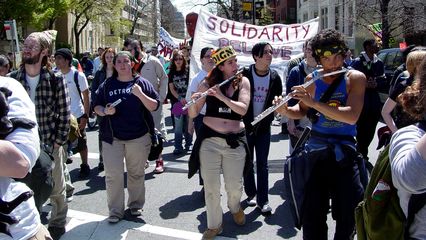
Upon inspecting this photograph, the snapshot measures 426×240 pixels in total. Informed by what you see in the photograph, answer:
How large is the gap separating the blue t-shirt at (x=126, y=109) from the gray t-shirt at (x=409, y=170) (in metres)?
3.43

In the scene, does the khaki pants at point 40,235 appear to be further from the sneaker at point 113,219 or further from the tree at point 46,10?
the tree at point 46,10

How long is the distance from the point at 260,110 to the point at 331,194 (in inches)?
77.0

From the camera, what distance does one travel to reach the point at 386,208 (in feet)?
6.49

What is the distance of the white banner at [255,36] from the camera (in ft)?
28.6

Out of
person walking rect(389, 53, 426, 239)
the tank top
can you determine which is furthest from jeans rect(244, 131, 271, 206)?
person walking rect(389, 53, 426, 239)

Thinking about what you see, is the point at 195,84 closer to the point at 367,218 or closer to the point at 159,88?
the point at 159,88

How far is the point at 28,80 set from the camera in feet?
14.7

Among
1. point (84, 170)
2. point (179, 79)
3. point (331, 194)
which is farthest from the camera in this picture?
point (179, 79)

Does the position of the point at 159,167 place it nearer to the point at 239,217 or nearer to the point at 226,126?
the point at 239,217

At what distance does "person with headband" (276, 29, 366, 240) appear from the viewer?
131 inches

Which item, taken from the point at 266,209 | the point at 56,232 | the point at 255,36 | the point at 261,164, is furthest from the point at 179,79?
the point at 56,232

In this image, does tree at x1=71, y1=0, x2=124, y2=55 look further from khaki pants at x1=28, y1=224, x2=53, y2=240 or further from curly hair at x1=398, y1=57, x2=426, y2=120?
curly hair at x1=398, y1=57, x2=426, y2=120

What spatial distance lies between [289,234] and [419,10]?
2306 centimetres

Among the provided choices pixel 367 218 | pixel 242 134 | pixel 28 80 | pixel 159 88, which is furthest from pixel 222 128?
pixel 159 88
